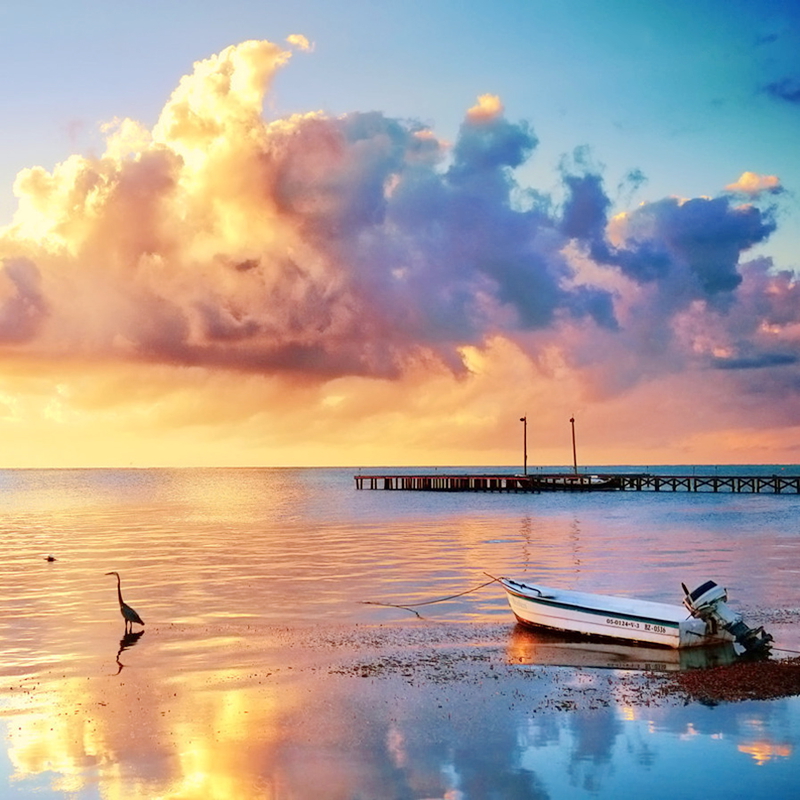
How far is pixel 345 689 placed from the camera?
19.9 m

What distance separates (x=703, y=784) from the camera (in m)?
14.3

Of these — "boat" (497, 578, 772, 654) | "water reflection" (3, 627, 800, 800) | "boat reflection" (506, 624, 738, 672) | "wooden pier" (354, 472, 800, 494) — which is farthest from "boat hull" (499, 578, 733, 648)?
"wooden pier" (354, 472, 800, 494)

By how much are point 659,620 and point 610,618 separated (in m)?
1.34

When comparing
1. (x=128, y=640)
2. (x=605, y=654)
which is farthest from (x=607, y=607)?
(x=128, y=640)

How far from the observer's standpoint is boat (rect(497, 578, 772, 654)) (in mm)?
23922

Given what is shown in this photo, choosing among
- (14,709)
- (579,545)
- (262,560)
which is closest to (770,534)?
(579,545)

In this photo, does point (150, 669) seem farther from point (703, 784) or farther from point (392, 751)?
point (703, 784)

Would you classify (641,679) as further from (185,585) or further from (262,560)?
(262,560)

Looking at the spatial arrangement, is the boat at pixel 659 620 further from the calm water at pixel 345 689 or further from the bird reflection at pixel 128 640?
the bird reflection at pixel 128 640

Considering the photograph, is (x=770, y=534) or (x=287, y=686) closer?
(x=287, y=686)

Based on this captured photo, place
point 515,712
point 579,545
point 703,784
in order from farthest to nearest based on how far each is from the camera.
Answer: point 579,545 → point 515,712 → point 703,784

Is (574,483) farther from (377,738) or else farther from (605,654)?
(377,738)

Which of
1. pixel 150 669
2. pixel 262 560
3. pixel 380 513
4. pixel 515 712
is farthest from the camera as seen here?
pixel 380 513

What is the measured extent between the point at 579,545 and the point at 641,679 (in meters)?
33.6
